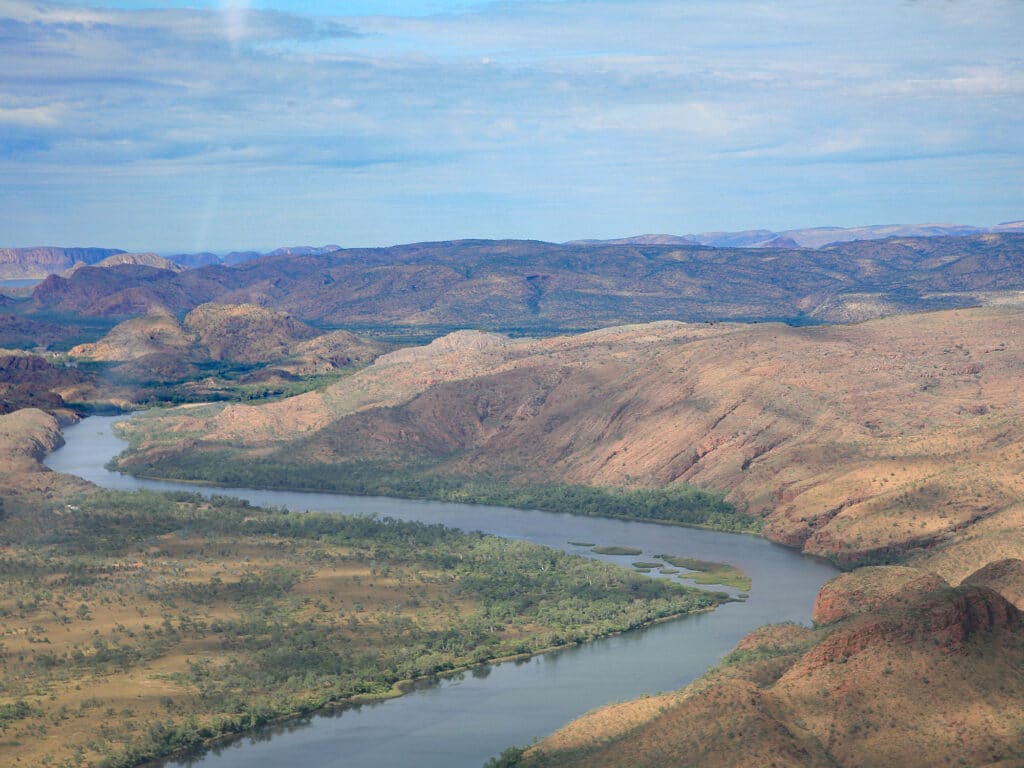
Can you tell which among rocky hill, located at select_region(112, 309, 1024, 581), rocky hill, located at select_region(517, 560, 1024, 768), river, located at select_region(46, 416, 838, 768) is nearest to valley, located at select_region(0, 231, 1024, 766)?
rocky hill, located at select_region(517, 560, 1024, 768)

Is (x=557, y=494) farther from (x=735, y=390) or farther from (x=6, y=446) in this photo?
(x=6, y=446)

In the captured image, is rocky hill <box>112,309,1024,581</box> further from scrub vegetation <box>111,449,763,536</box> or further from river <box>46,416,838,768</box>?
river <box>46,416,838,768</box>

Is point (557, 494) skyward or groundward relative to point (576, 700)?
skyward

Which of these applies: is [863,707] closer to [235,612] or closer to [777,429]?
[235,612]

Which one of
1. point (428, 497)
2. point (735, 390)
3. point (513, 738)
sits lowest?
point (513, 738)

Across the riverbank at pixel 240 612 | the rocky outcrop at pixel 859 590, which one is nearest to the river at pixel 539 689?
the riverbank at pixel 240 612

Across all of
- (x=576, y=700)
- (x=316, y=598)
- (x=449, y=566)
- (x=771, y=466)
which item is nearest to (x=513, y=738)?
(x=576, y=700)

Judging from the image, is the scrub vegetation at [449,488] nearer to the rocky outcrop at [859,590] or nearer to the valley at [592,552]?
the valley at [592,552]
